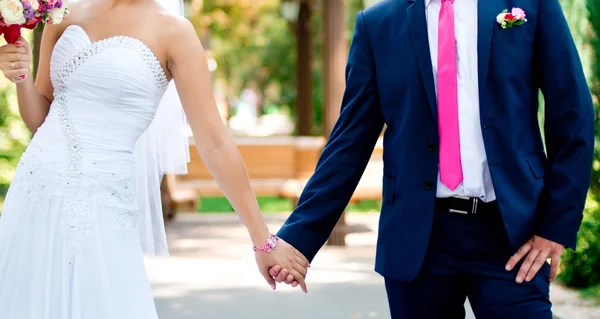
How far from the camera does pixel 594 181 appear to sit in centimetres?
868

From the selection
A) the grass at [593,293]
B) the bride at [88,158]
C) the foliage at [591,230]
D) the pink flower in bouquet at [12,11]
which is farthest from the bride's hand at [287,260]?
the foliage at [591,230]

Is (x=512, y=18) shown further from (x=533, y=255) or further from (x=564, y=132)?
(x=533, y=255)

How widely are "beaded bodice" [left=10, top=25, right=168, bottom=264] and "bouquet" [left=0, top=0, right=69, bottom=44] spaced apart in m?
0.21

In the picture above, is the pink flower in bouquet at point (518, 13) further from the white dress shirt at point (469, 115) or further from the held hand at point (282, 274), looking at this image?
the held hand at point (282, 274)

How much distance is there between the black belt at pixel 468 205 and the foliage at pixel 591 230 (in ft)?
17.4

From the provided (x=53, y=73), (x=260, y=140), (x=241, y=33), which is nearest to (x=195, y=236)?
(x=260, y=140)

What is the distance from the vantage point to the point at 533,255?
3.42m

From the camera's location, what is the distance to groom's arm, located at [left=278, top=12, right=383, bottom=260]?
12.3 ft

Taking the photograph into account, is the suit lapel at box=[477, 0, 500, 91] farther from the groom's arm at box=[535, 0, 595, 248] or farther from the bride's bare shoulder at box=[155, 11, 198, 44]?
the bride's bare shoulder at box=[155, 11, 198, 44]

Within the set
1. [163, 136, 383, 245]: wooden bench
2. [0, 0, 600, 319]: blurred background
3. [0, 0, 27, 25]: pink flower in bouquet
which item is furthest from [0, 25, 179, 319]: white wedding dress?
[163, 136, 383, 245]: wooden bench

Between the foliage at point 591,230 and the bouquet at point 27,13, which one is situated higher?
the bouquet at point 27,13

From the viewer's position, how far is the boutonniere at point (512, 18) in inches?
136

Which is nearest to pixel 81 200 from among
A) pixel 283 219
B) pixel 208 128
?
pixel 208 128

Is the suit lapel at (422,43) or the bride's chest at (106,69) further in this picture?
the bride's chest at (106,69)
